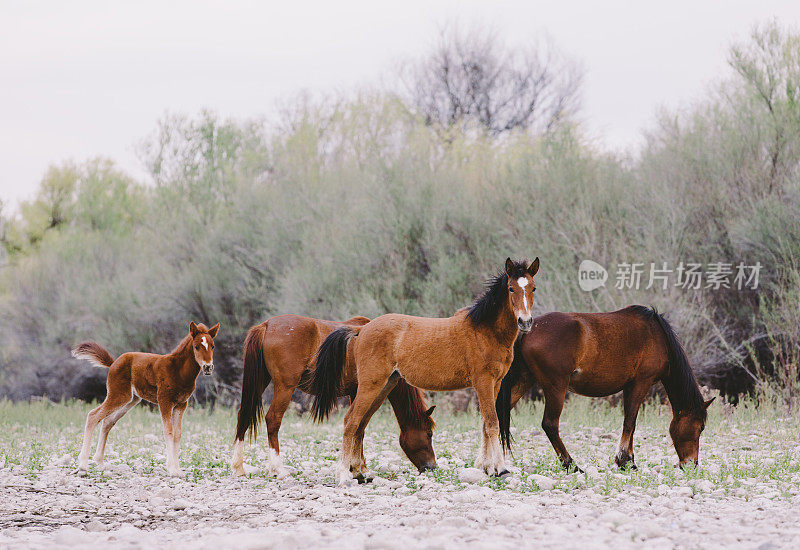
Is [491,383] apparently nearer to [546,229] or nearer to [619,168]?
[546,229]

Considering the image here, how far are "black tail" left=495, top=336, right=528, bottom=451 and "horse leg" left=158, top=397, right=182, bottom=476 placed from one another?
11.0 feet

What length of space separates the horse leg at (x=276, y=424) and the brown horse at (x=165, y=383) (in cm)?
75

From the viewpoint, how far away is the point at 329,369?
8281 millimetres

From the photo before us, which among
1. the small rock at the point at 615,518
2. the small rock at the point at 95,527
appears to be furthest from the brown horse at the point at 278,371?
the small rock at the point at 615,518

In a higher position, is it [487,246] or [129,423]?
[487,246]

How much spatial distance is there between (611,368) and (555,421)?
84 centimetres

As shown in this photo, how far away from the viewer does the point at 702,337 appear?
15281 millimetres

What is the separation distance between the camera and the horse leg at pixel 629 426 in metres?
8.37

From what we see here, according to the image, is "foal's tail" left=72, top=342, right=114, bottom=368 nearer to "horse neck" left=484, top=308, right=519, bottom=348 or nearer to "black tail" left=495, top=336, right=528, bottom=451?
"black tail" left=495, top=336, right=528, bottom=451

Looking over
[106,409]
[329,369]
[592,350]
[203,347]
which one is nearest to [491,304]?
[592,350]

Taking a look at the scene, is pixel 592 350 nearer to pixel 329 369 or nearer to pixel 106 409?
pixel 329 369

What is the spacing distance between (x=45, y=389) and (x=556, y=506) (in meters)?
20.8

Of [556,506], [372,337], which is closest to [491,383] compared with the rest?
[372,337]

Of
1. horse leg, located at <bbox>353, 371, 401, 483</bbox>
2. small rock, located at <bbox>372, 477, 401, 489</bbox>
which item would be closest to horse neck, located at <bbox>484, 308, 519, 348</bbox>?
horse leg, located at <bbox>353, 371, 401, 483</bbox>
